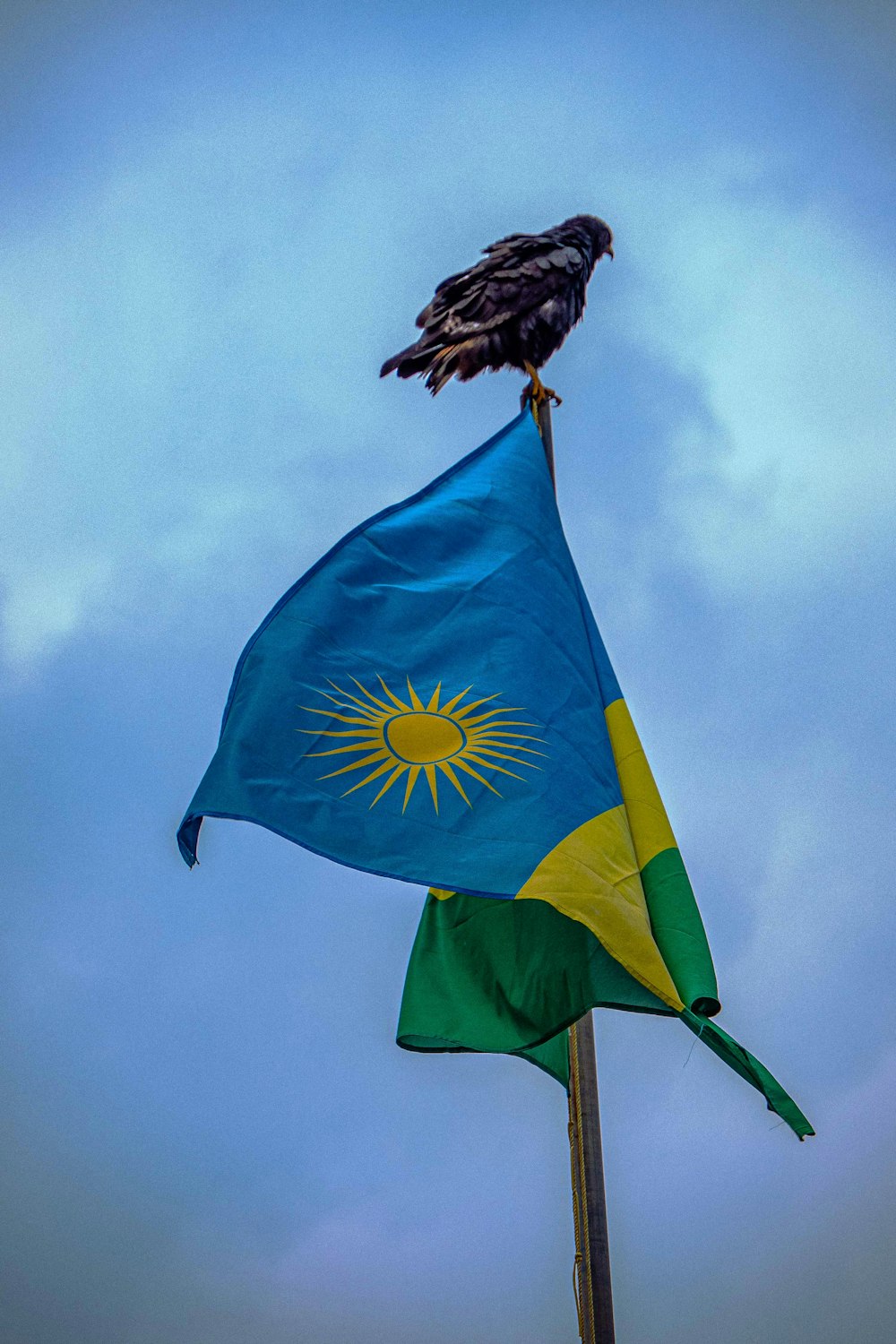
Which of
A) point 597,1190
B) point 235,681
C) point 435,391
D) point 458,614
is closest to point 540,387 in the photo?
point 435,391

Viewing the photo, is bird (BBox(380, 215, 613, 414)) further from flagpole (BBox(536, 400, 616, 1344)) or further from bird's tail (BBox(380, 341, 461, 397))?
flagpole (BBox(536, 400, 616, 1344))

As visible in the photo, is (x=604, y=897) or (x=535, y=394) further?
(x=535, y=394)

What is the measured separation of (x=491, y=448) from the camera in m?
7.98

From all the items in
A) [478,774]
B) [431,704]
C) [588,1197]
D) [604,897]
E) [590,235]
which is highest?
[590,235]

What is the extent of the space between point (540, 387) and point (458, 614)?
245cm

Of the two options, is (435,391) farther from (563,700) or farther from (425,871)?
(425,871)

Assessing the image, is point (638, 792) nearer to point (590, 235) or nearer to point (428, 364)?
point (428, 364)

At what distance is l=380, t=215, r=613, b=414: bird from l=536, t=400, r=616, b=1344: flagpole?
436 cm

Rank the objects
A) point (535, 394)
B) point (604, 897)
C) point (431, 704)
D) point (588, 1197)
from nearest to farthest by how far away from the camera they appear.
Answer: point (604, 897), point (588, 1197), point (431, 704), point (535, 394)

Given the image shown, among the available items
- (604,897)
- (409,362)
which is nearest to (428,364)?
(409,362)

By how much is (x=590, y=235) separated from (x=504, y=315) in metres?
1.52

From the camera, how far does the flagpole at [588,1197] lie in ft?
18.7

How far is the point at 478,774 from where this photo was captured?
611cm

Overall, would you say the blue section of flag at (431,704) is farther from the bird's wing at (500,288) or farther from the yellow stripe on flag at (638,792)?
the bird's wing at (500,288)
